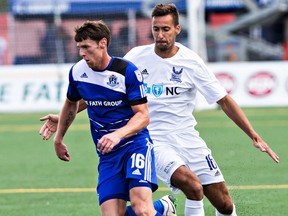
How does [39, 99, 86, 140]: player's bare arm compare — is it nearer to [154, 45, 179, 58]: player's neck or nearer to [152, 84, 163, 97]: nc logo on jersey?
[152, 84, 163, 97]: nc logo on jersey

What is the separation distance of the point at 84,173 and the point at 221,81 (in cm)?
1121

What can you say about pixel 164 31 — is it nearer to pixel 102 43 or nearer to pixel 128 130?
pixel 102 43

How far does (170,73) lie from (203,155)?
843 mm

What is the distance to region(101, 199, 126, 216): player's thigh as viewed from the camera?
7133mm

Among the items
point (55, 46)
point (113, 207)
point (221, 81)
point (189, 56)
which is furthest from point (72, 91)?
point (55, 46)

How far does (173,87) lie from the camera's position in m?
8.39

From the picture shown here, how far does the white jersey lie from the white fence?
15225mm

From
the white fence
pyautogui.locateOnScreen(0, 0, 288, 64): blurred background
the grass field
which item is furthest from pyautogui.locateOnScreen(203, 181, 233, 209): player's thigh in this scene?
pyautogui.locateOnScreen(0, 0, 288, 64): blurred background

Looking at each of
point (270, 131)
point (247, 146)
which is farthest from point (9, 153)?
point (270, 131)

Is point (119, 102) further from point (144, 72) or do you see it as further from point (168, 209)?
point (168, 209)

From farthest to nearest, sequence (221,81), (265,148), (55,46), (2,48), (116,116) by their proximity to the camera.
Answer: (2,48), (55,46), (221,81), (265,148), (116,116)

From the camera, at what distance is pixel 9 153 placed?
15.9 metres

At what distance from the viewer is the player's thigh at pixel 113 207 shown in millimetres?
7133

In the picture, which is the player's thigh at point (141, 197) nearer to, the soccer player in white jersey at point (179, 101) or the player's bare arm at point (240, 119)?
the soccer player in white jersey at point (179, 101)
